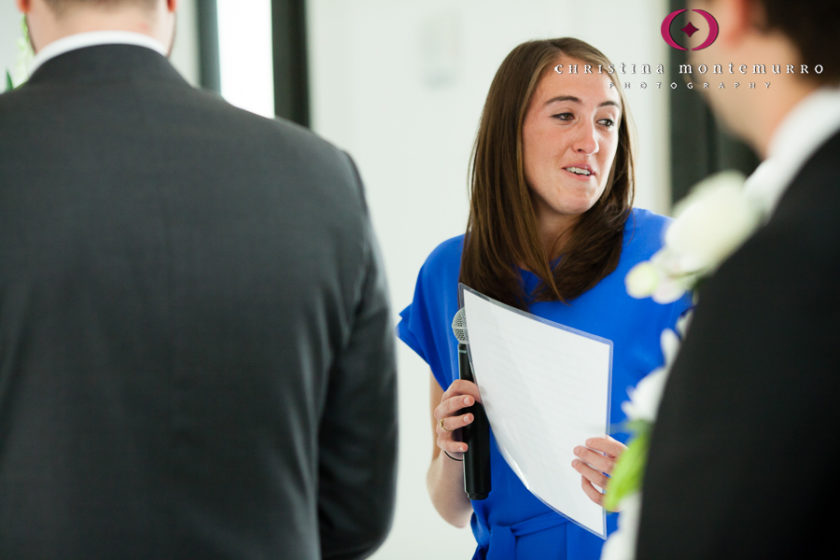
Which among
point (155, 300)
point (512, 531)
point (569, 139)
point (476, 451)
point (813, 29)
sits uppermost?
point (813, 29)

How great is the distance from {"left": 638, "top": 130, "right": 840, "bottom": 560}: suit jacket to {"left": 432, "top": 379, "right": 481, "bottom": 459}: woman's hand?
0.93 metres

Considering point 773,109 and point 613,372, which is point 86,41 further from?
point 613,372

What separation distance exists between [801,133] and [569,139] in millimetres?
1111

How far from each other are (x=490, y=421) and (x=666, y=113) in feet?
4.63

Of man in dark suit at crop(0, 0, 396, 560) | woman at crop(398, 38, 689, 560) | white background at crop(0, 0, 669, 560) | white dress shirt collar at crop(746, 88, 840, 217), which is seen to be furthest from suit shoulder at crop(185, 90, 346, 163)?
white background at crop(0, 0, 669, 560)

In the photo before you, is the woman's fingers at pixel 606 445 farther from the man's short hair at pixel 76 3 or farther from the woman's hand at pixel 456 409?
the man's short hair at pixel 76 3

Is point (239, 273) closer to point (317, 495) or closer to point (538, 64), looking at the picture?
point (317, 495)

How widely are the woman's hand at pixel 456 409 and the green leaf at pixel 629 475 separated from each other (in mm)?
752

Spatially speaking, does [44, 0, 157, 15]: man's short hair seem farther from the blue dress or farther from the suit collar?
the blue dress

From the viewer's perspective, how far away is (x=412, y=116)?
2.94 m

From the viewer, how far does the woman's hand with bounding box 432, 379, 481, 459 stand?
1.45 m

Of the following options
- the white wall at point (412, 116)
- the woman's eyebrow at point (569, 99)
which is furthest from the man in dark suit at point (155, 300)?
the white wall at point (412, 116)

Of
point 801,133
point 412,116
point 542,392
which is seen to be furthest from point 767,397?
point 412,116

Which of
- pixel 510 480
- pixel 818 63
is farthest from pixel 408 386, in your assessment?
pixel 818 63
